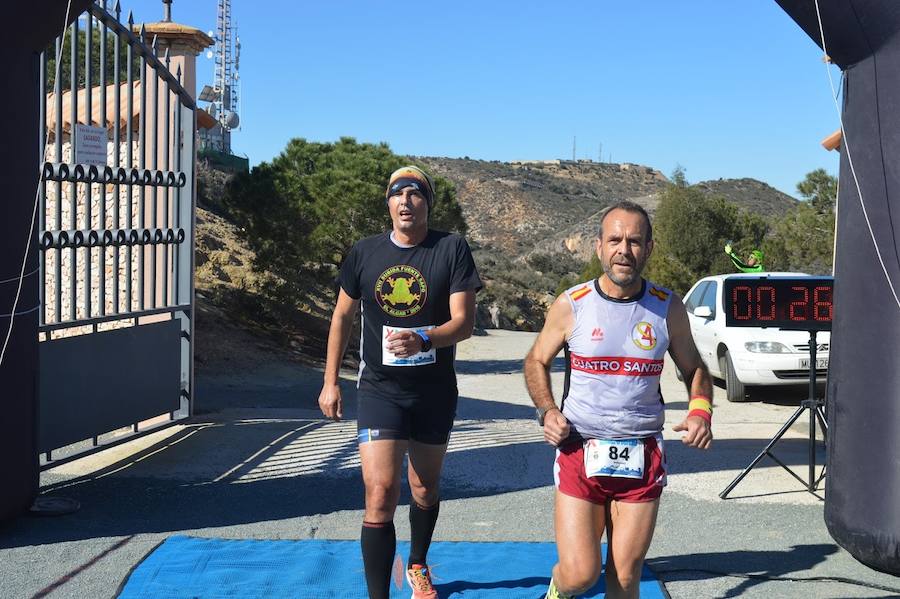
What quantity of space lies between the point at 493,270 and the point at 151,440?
40.1 metres

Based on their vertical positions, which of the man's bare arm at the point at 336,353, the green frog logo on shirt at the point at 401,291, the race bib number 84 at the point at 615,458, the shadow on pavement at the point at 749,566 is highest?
the green frog logo on shirt at the point at 401,291

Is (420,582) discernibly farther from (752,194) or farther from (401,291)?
(752,194)

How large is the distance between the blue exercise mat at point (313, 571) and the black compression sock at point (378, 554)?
45cm

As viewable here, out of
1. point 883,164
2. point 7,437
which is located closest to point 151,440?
point 7,437

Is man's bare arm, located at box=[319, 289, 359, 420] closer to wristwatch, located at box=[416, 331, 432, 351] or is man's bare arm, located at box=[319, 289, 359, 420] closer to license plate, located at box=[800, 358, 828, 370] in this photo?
wristwatch, located at box=[416, 331, 432, 351]

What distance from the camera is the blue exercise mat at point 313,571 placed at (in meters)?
4.66

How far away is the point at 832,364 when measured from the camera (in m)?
5.46

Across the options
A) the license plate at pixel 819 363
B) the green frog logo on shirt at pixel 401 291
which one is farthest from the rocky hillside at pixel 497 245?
the green frog logo on shirt at pixel 401 291

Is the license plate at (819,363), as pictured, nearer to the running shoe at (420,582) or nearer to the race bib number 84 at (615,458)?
the running shoe at (420,582)

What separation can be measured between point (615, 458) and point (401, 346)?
1.13 metres

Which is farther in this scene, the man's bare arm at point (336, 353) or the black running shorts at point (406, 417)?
the man's bare arm at point (336, 353)

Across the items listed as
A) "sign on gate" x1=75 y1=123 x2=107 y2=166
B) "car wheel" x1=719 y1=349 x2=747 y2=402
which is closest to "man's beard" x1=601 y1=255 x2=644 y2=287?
"sign on gate" x1=75 y1=123 x2=107 y2=166

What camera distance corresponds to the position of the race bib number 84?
3516 mm

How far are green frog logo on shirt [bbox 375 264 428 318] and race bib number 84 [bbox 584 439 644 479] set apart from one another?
45.6 inches
